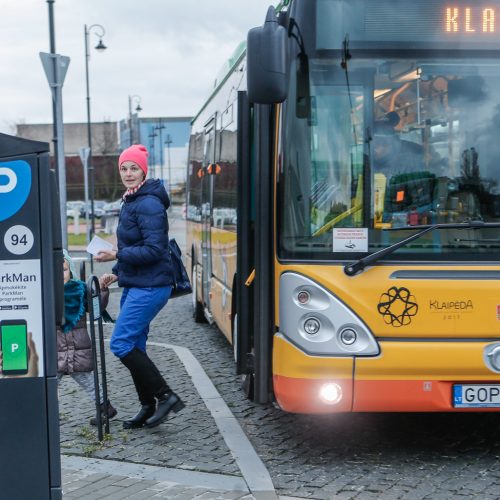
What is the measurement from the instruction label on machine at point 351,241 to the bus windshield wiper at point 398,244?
0.28ft

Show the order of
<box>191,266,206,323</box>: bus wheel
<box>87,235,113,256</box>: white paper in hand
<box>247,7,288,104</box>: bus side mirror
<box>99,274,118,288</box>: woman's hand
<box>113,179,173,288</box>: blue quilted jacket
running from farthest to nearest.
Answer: <box>191,266,206,323</box>: bus wheel, <box>99,274,118,288</box>: woman's hand, <box>87,235,113,256</box>: white paper in hand, <box>113,179,173,288</box>: blue quilted jacket, <box>247,7,288,104</box>: bus side mirror

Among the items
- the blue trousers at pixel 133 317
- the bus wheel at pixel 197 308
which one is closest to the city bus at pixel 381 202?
the blue trousers at pixel 133 317

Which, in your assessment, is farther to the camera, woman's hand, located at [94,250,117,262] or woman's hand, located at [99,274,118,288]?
woman's hand, located at [99,274,118,288]

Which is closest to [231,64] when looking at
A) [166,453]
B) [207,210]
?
[207,210]

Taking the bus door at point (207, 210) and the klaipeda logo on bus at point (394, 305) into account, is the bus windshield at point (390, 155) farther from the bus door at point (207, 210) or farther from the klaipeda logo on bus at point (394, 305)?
the bus door at point (207, 210)

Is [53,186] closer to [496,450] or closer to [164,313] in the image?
[496,450]

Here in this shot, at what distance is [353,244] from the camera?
516 cm

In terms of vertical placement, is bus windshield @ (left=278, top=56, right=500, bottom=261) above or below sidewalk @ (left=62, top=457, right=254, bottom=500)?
above

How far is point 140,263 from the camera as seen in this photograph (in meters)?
5.77

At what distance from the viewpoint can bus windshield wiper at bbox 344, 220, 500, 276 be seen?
5.05m

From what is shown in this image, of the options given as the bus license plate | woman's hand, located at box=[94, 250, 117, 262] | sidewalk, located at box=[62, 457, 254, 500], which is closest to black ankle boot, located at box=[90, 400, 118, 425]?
sidewalk, located at box=[62, 457, 254, 500]

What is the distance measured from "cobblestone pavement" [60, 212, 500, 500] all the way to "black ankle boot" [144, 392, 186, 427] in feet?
0.28

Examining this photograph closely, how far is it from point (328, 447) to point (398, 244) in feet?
5.01

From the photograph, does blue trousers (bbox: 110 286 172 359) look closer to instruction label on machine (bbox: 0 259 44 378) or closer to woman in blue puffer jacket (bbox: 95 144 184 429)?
woman in blue puffer jacket (bbox: 95 144 184 429)
